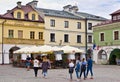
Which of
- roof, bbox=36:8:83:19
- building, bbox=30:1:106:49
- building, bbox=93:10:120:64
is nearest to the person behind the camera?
building, bbox=93:10:120:64

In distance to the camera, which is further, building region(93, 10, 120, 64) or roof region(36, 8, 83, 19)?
roof region(36, 8, 83, 19)

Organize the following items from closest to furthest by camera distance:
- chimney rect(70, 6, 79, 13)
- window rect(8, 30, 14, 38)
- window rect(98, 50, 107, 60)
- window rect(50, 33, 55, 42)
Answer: window rect(98, 50, 107, 60)
window rect(8, 30, 14, 38)
window rect(50, 33, 55, 42)
chimney rect(70, 6, 79, 13)

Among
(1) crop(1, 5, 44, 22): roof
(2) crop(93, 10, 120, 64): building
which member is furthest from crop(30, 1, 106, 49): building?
(2) crop(93, 10, 120, 64): building

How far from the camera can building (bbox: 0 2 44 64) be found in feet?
166

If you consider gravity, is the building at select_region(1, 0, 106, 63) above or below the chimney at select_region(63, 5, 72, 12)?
below

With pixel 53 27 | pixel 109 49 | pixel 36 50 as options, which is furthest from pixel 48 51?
pixel 53 27

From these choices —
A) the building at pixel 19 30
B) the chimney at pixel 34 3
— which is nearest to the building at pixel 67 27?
the chimney at pixel 34 3

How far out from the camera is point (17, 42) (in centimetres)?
5188

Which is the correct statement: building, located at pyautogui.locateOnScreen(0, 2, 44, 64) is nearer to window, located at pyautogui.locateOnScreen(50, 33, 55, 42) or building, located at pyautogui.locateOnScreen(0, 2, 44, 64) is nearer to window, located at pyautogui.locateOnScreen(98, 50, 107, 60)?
window, located at pyautogui.locateOnScreen(50, 33, 55, 42)

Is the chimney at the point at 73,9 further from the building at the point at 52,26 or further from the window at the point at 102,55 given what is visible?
the window at the point at 102,55

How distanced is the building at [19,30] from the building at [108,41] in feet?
32.2

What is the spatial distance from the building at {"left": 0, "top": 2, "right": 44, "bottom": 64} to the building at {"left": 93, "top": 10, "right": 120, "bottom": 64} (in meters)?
9.81

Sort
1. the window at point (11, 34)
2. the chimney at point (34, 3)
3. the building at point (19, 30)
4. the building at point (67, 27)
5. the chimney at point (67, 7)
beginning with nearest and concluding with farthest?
the building at point (19, 30), the window at point (11, 34), the building at point (67, 27), the chimney at point (34, 3), the chimney at point (67, 7)

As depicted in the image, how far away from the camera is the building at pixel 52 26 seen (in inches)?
2077
